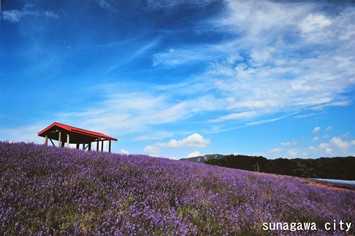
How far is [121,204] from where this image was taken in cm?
303

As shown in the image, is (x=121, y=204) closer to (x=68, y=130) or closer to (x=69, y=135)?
(x=68, y=130)

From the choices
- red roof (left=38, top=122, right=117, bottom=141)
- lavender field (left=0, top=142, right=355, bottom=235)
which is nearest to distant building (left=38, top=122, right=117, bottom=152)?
red roof (left=38, top=122, right=117, bottom=141)

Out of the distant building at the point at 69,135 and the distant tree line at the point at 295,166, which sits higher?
the distant building at the point at 69,135

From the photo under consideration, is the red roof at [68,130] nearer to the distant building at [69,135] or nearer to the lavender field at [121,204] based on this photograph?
the distant building at [69,135]

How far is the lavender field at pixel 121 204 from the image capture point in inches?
95.7

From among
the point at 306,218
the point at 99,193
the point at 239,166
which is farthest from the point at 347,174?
the point at 99,193

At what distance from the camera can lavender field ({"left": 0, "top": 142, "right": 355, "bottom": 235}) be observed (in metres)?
2.43

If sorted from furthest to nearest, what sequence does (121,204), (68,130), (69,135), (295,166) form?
(295,166) < (69,135) < (68,130) < (121,204)

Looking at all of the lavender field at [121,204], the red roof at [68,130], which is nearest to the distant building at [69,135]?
the red roof at [68,130]

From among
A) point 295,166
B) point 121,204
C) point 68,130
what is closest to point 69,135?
point 68,130

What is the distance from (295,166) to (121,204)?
23.8 m

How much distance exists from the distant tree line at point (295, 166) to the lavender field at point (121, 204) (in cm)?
1892

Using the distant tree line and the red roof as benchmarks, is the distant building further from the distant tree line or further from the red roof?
the distant tree line

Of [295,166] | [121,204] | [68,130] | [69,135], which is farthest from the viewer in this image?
[295,166]
